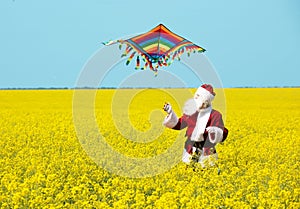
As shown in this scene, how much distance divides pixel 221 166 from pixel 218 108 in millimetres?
1106

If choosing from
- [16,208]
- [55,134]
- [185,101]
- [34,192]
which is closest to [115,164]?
[185,101]

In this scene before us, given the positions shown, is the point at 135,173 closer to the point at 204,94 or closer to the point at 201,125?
the point at 201,125

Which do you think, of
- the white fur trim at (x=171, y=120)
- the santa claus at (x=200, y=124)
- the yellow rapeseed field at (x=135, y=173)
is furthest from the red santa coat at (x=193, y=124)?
the yellow rapeseed field at (x=135, y=173)

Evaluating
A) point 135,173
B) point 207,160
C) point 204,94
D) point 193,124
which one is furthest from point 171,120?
point 135,173

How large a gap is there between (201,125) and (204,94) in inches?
18.8

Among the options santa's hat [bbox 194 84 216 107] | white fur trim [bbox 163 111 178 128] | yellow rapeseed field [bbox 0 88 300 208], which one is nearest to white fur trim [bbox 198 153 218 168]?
yellow rapeseed field [bbox 0 88 300 208]

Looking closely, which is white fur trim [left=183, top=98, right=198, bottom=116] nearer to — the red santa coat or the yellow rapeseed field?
the red santa coat

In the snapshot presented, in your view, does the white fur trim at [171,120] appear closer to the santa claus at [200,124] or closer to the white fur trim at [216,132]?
the santa claus at [200,124]

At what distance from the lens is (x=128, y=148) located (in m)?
11.2

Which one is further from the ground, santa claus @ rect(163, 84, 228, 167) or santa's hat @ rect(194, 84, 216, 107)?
santa's hat @ rect(194, 84, 216, 107)

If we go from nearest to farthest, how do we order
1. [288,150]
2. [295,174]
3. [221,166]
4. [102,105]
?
[295,174], [221,166], [288,150], [102,105]

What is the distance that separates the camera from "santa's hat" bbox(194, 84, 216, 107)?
869 centimetres

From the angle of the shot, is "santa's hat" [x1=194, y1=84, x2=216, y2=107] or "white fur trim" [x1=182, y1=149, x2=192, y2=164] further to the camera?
"white fur trim" [x1=182, y1=149, x2=192, y2=164]

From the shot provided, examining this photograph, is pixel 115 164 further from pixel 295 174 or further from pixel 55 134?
pixel 55 134
